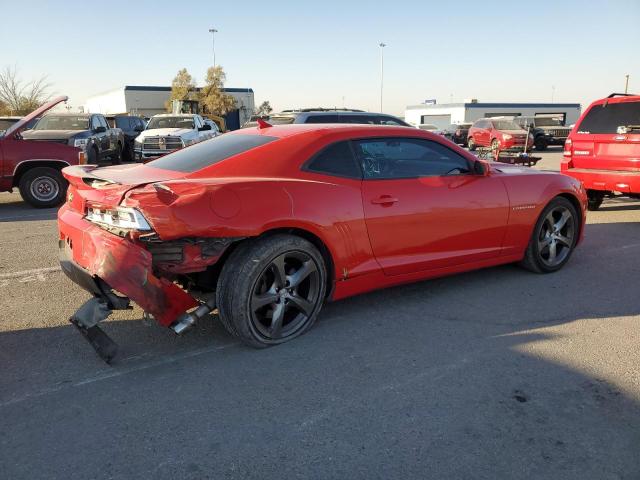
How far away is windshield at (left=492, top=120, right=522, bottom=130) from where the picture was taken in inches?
892

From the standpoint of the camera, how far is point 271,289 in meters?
3.51

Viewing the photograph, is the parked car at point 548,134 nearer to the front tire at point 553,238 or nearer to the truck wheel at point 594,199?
the truck wheel at point 594,199

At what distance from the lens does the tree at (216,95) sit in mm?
51688

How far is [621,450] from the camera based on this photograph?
8.02 ft

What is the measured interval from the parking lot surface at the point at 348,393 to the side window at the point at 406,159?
1096mm

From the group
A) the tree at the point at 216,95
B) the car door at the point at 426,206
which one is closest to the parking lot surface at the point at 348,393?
the car door at the point at 426,206

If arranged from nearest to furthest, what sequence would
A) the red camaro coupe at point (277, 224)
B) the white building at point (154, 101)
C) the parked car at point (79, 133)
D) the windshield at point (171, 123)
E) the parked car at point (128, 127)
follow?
the red camaro coupe at point (277, 224) → the parked car at point (79, 133) → the windshield at point (171, 123) → the parked car at point (128, 127) → the white building at point (154, 101)

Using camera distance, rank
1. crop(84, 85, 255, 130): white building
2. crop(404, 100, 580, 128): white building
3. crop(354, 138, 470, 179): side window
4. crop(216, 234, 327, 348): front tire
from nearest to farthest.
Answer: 1. crop(216, 234, 327, 348): front tire
2. crop(354, 138, 470, 179): side window
3. crop(84, 85, 255, 130): white building
4. crop(404, 100, 580, 128): white building

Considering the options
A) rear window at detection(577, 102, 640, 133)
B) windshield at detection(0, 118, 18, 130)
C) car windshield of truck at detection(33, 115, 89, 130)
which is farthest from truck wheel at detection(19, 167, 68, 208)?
rear window at detection(577, 102, 640, 133)

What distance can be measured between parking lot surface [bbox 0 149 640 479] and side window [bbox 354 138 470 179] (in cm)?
110

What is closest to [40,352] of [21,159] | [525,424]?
[525,424]

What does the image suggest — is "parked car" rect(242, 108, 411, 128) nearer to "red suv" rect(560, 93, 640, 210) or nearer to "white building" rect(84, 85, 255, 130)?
"red suv" rect(560, 93, 640, 210)

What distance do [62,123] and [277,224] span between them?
1188 centimetres

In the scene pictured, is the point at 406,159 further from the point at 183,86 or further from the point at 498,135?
the point at 183,86
